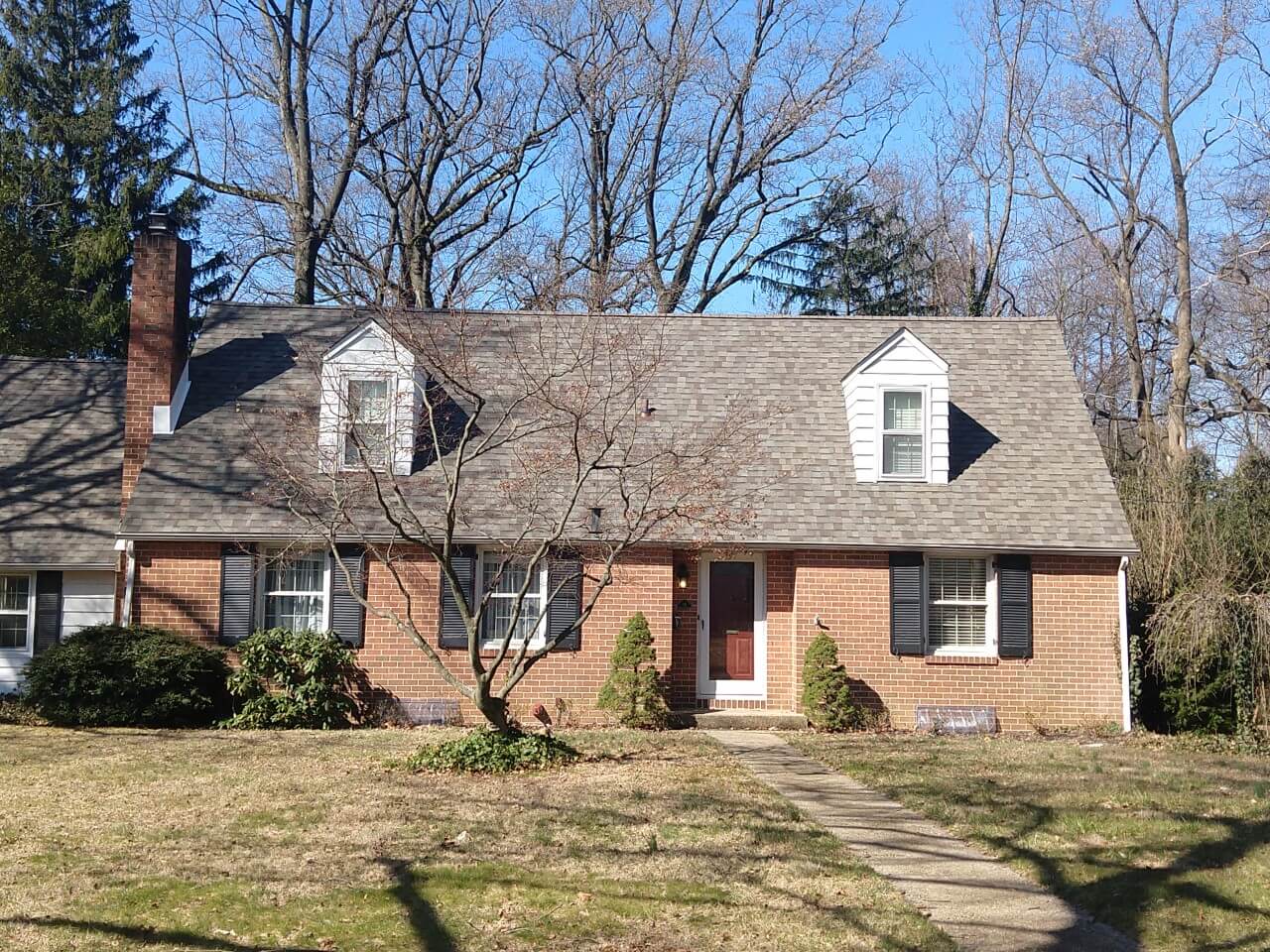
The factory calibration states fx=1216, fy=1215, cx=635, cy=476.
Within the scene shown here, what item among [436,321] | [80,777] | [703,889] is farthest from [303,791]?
[436,321]

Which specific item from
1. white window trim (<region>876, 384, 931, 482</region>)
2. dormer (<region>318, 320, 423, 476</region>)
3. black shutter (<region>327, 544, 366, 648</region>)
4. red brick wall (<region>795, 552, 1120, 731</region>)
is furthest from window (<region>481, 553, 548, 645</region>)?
white window trim (<region>876, 384, 931, 482</region>)

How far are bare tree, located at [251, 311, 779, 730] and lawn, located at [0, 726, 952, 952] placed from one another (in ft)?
9.92

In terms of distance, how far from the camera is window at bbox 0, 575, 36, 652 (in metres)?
17.5

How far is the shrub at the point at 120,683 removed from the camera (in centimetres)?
1512

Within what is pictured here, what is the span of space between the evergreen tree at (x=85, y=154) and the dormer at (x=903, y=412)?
19271 millimetres

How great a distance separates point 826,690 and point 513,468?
5.32 metres

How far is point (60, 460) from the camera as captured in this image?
61.8 ft

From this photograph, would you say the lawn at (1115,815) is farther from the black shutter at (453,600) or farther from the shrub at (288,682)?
the shrub at (288,682)

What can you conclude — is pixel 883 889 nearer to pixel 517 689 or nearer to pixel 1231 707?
pixel 517 689

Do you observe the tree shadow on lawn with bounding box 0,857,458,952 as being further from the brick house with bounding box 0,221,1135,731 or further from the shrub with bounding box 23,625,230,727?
the brick house with bounding box 0,221,1135,731

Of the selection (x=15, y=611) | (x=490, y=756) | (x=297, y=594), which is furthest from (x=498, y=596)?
(x=15, y=611)

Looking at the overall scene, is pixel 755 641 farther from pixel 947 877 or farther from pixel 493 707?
pixel 947 877

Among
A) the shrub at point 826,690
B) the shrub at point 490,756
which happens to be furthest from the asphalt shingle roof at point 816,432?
the shrub at point 490,756

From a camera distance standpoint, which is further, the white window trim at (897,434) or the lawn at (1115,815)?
the white window trim at (897,434)
